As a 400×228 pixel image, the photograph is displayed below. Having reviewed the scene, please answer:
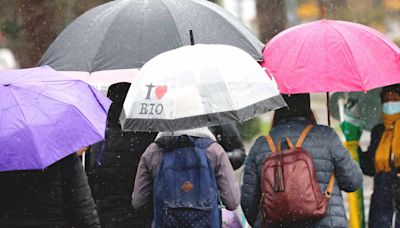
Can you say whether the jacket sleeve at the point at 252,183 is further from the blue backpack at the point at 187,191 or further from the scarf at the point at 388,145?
the scarf at the point at 388,145

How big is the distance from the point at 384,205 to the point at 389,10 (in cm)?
3927

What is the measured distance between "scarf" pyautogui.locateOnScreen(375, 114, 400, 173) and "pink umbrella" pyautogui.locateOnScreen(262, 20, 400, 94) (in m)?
1.08

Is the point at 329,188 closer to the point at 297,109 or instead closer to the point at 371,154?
the point at 297,109

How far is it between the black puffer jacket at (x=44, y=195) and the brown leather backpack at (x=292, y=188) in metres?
1.23

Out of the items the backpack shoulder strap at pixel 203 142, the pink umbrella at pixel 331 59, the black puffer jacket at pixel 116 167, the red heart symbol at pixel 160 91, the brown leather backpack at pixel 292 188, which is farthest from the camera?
the black puffer jacket at pixel 116 167

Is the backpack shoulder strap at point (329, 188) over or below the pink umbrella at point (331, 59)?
below

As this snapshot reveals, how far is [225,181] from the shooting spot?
215 inches

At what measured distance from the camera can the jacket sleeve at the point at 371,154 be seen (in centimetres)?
747

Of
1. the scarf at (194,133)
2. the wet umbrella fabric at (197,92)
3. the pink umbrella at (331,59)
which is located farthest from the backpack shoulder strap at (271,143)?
the wet umbrella fabric at (197,92)

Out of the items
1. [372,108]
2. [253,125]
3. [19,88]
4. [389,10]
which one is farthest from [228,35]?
[389,10]

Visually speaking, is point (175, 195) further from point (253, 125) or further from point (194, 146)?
point (253, 125)

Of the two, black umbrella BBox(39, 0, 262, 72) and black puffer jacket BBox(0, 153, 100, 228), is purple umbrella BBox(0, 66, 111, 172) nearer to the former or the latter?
black puffer jacket BBox(0, 153, 100, 228)

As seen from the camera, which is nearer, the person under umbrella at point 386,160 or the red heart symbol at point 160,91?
the red heart symbol at point 160,91

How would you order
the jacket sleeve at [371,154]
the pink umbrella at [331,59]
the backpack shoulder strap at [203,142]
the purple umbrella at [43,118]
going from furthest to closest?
the jacket sleeve at [371,154] → the pink umbrella at [331,59] → the backpack shoulder strap at [203,142] → the purple umbrella at [43,118]
